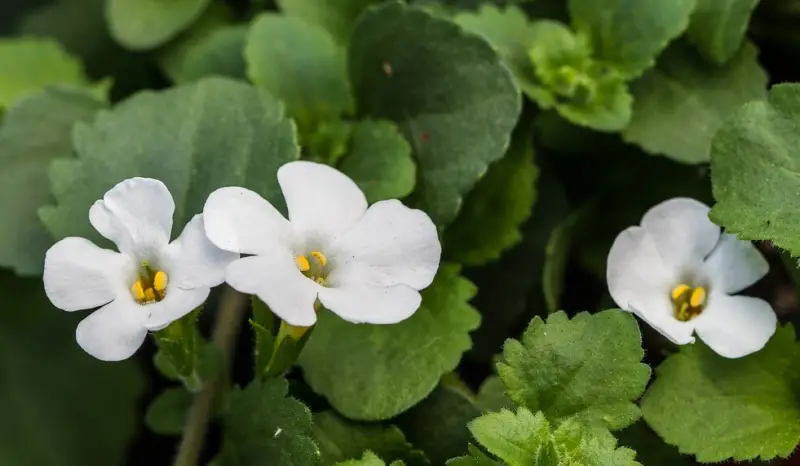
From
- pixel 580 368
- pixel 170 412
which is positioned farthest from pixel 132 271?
pixel 580 368

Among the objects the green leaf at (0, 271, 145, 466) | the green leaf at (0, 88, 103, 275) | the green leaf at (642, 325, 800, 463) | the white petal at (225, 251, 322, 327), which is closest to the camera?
the white petal at (225, 251, 322, 327)

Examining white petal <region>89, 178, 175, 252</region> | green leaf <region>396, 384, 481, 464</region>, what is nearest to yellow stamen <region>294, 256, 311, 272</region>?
white petal <region>89, 178, 175, 252</region>

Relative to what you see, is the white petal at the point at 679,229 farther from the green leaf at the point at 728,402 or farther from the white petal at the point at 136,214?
the white petal at the point at 136,214

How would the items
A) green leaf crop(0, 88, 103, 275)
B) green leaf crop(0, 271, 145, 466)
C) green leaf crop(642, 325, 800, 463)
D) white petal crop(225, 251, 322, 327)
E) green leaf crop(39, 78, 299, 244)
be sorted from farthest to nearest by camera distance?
green leaf crop(0, 271, 145, 466), green leaf crop(0, 88, 103, 275), green leaf crop(39, 78, 299, 244), green leaf crop(642, 325, 800, 463), white petal crop(225, 251, 322, 327)

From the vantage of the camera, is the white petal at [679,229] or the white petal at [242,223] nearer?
the white petal at [242,223]

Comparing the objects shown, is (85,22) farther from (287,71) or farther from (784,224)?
(784,224)

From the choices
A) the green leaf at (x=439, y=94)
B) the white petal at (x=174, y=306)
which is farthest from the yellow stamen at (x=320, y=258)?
the green leaf at (x=439, y=94)

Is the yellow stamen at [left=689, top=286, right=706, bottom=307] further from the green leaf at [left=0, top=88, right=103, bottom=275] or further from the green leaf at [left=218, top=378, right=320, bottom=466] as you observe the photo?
the green leaf at [left=0, top=88, right=103, bottom=275]

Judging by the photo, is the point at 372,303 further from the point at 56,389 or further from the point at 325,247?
the point at 56,389
